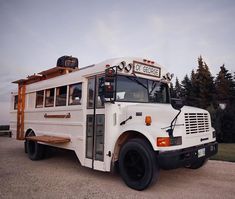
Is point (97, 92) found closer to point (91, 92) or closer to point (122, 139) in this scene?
point (91, 92)

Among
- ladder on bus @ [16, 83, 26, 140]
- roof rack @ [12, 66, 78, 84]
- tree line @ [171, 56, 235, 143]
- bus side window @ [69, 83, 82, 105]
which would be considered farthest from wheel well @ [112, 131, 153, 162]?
tree line @ [171, 56, 235, 143]

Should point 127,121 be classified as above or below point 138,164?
above

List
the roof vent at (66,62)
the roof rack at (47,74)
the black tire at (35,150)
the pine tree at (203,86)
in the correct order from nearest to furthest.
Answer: the roof rack at (47,74) < the black tire at (35,150) < the roof vent at (66,62) < the pine tree at (203,86)

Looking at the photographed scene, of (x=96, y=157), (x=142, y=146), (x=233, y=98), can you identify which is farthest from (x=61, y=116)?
(x=233, y=98)

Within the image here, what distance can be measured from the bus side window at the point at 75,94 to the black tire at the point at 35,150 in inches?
86.0

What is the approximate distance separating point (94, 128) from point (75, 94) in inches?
46.3

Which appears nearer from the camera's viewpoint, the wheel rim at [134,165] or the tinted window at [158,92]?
the wheel rim at [134,165]

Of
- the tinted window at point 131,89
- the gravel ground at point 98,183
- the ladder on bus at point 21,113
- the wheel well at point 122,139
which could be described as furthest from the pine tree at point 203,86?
the wheel well at point 122,139

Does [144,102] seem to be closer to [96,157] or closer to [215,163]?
[96,157]

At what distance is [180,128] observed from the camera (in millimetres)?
3711

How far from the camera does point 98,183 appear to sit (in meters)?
4.36

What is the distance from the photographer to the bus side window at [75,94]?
5234 millimetres

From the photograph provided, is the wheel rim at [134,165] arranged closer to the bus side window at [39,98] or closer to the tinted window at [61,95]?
the tinted window at [61,95]

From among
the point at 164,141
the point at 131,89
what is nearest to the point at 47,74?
the point at 131,89
